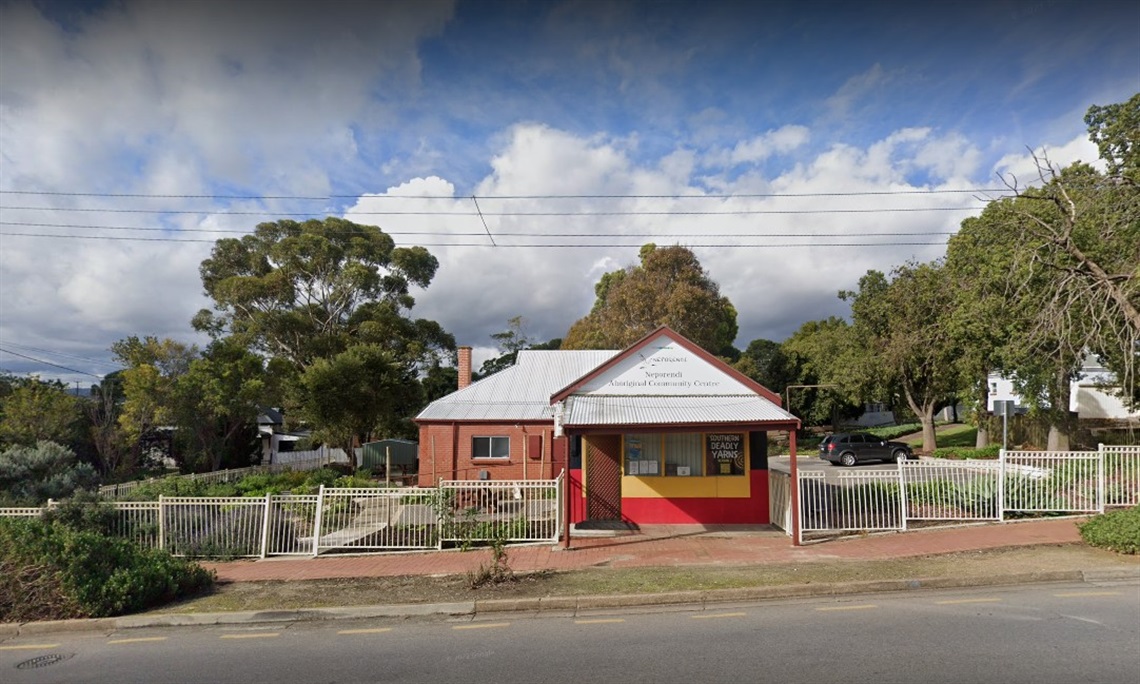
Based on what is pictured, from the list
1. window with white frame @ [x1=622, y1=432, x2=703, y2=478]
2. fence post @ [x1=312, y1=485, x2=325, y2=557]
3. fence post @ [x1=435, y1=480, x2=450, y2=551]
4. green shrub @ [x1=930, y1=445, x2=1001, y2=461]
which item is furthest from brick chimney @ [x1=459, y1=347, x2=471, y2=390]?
green shrub @ [x1=930, y1=445, x2=1001, y2=461]

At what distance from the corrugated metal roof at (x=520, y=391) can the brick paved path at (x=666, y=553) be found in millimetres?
→ 11820

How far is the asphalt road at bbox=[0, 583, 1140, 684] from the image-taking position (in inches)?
240

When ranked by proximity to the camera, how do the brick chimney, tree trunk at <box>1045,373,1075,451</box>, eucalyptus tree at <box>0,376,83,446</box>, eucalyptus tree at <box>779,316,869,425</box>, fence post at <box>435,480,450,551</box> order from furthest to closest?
eucalyptus tree at <box>779,316,869,425</box>, the brick chimney, tree trunk at <box>1045,373,1075,451</box>, eucalyptus tree at <box>0,376,83,446</box>, fence post at <box>435,480,450,551</box>

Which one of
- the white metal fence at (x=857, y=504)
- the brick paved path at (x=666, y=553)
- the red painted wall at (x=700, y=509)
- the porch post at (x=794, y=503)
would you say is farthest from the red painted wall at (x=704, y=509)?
the porch post at (x=794, y=503)

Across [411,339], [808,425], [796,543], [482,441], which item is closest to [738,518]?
[796,543]

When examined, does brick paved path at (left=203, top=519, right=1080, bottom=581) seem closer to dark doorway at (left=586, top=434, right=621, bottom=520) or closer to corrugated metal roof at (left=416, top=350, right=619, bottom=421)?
dark doorway at (left=586, top=434, right=621, bottom=520)

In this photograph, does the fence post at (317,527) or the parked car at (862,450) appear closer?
the fence post at (317,527)

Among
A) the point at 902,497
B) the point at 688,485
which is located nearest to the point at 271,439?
the point at 688,485

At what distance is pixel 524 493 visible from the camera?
13406mm

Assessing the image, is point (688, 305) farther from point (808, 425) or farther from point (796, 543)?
point (796, 543)

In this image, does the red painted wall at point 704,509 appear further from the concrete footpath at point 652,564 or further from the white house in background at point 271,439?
the white house in background at point 271,439

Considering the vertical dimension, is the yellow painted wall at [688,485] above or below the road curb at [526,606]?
above

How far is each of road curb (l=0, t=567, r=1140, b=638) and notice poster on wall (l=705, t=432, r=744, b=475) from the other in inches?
219

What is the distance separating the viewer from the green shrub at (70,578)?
872cm
